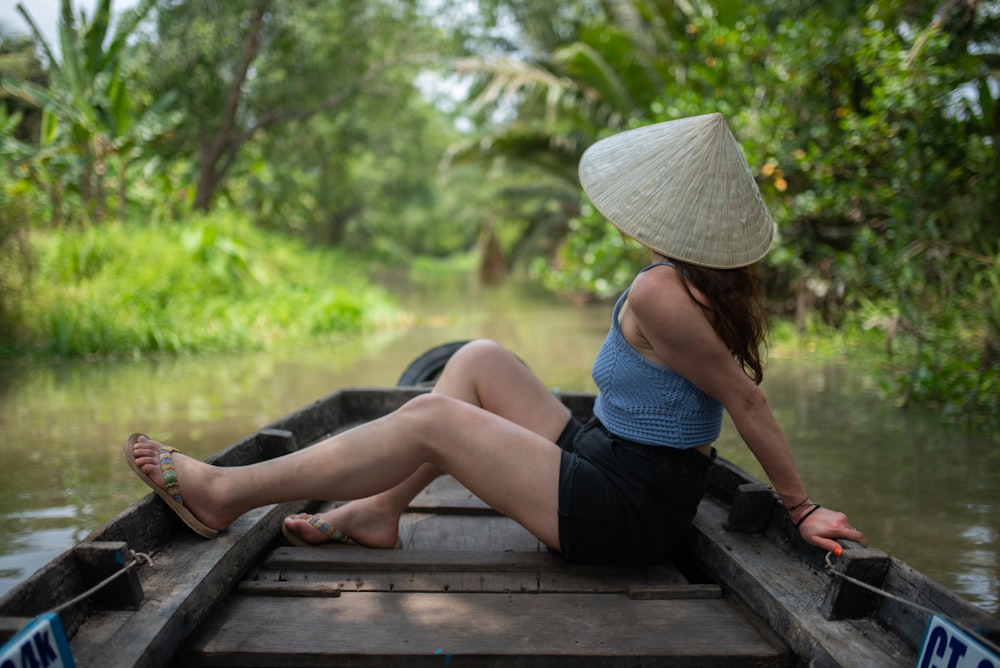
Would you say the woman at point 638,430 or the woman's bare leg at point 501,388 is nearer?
the woman at point 638,430

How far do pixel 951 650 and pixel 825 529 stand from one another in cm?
63

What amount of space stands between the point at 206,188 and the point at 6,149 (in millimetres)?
3986

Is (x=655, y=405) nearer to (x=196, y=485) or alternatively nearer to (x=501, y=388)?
(x=501, y=388)

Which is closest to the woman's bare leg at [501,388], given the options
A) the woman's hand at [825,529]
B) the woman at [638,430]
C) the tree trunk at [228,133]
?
the woman at [638,430]

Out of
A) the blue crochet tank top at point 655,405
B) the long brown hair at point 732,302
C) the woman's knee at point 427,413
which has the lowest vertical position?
the woman's knee at point 427,413

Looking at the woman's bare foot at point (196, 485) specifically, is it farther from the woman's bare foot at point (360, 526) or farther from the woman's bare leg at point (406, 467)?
the woman's bare foot at point (360, 526)

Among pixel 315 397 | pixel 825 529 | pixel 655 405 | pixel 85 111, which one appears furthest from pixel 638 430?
pixel 85 111

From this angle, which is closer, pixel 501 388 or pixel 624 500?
pixel 624 500

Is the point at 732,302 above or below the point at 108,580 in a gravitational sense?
above

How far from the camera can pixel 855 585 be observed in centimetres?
189

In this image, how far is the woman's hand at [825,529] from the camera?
6.93 feet

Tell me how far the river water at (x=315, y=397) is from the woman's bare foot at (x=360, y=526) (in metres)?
1.27

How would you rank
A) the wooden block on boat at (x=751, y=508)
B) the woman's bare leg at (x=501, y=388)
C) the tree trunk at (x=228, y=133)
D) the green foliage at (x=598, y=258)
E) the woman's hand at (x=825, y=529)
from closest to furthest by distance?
the woman's hand at (x=825, y=529), the wooden block on boat at (x=751, y=508), the woman's bare leg at (x=501, y=388), the green foliage at (x=598, y=258), the tree trunk at (x=228, y=133)

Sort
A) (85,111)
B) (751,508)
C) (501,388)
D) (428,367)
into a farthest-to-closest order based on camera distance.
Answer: (85,111), (428,367), (501,388), (751,508)
